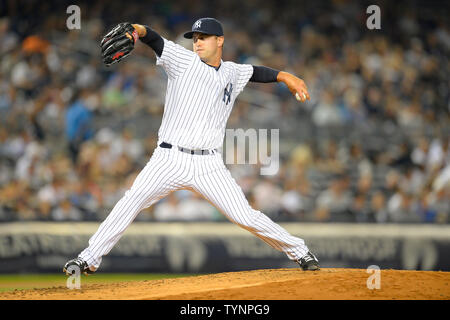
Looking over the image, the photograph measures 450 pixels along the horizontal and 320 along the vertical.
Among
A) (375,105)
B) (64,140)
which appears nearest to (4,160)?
(64,140)

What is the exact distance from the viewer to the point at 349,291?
4254 millimetres

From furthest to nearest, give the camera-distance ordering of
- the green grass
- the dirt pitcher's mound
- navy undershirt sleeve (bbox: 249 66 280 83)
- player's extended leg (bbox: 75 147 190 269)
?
the green grass
navy undershirt sleeve (bbox: 249 66 280 83)
player's extended leg (bbox: 75 147 190 269)
the dirt pitcher's mound

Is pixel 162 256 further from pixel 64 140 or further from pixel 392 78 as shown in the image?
pixel 392 78

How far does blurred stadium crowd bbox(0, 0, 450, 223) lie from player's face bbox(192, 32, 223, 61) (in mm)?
4288

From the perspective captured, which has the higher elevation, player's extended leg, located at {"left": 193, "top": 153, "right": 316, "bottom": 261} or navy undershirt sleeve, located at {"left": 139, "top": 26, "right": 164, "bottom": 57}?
navy undershirt sleeve, located at {"left": 139, "top": 26, "right": 164, "bottom": 57}

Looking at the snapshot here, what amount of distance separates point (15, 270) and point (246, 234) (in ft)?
10.6

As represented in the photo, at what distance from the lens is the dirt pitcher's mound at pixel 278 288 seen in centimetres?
415

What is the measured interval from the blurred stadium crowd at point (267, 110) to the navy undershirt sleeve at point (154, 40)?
14.6 ft

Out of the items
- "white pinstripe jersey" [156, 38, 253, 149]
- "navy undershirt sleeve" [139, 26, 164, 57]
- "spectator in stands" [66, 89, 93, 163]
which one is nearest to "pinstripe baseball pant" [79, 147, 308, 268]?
"white pinstripe jersey" [156, 38, 253, 149]

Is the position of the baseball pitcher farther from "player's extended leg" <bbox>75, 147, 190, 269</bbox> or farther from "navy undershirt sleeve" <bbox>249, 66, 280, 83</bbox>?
"navy undershirt sleeve" <bbox>249, 66, 280, 83</bbox>

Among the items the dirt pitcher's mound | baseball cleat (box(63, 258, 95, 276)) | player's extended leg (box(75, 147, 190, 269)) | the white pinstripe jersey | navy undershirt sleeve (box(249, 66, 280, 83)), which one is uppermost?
navy undershirt sleeve (box(249, 66, 280, 83))

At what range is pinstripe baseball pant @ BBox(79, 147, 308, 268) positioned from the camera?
461cm

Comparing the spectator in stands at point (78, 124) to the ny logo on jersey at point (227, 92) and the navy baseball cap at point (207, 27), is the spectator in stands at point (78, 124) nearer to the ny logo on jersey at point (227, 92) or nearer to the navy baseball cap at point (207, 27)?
the ny logo on jersey at point (227, 92)

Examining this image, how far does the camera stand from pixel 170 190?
15.5ft
